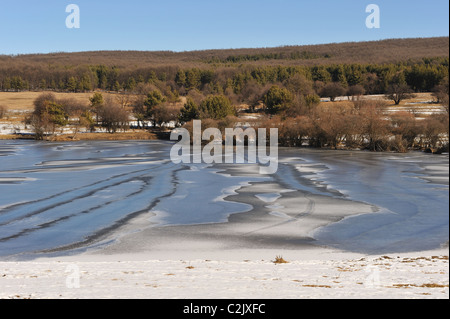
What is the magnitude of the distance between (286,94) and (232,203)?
5385 cm

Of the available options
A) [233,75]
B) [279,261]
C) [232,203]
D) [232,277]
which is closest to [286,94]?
[232,203]

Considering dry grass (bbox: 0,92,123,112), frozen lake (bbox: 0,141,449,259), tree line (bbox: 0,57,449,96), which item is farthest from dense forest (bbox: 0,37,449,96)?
frozen lake (bbox: 0,141,449,259)

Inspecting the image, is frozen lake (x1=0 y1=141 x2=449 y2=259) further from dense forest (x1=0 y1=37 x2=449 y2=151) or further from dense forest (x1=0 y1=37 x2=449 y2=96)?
dense forest (x1=0 y1=37 x2=449 y2=96)

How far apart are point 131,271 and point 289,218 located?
28.8 feet

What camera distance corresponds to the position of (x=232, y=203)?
22438 mm

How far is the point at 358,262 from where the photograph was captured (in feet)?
41.0

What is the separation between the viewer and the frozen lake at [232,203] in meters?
16.4

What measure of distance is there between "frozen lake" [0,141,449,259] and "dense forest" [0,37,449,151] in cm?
561

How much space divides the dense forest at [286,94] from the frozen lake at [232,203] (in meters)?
5.61

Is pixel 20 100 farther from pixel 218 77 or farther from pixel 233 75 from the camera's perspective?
pixel 233 75

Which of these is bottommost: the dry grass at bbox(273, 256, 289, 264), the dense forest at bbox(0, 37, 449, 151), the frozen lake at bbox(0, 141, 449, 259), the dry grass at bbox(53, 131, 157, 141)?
the frozen lake at bbox(0, 141, 449, 259)

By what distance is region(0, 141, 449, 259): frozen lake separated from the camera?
644 inches

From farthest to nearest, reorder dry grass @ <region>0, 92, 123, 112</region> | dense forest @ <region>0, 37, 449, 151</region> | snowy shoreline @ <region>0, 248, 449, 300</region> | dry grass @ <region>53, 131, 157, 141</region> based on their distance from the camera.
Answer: dry grass @ <region>0, 92, 123, 112</region> < dry grass @ <region>53, 131, 157, 141</region> < dense forest @ <region>0, 37, 449, 151</region> < snowy shoreline @ <region>0, 248, 449, 300</region>

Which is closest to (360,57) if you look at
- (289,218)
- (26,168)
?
(26,168)
